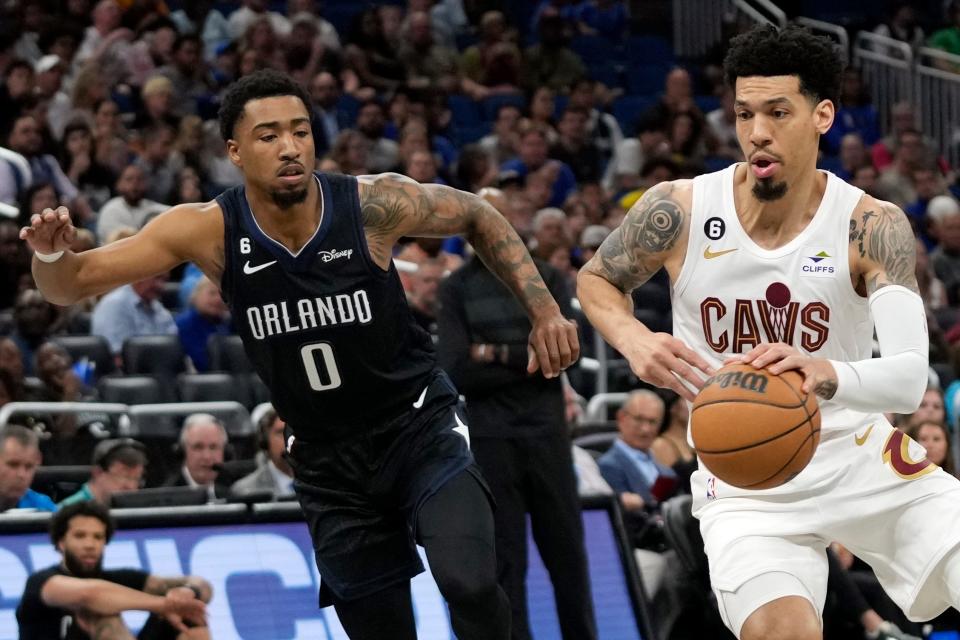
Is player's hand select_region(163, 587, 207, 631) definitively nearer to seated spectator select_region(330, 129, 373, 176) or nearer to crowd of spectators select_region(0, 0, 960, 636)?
crowd of spectators select_region(0, 0, 960, 636)

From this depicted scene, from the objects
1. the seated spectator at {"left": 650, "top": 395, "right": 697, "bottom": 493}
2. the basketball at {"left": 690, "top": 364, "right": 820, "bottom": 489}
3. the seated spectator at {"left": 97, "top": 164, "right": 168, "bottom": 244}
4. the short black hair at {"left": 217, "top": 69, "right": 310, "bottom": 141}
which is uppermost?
the short black hair at {"left": 217, "top": 69, "right": 310, "bottom": 141}

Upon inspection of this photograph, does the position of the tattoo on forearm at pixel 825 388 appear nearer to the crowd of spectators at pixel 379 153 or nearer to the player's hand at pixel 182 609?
the crowd of spectators at pixel 379 153

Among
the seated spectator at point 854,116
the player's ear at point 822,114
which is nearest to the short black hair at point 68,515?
the player's ear at point 822,114

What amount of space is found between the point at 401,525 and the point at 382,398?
0.45 meters

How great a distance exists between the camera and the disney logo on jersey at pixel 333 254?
212 inches

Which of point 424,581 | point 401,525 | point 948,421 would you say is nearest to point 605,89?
point 948,421

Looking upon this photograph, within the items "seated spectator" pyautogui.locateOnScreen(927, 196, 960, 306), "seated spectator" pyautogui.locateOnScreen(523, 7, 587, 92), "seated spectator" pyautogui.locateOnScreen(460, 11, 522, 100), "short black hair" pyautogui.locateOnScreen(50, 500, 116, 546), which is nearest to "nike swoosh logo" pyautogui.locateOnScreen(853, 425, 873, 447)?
"short black hair" pyautogui.locateOnScreen(50, 500, 116, 546)

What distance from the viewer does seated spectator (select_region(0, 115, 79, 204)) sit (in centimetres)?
1169

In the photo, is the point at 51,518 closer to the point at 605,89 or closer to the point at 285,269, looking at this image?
the point at 285,269

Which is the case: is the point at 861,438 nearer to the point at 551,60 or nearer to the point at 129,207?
the point at 129,207

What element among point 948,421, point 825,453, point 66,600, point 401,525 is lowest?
point 948,421

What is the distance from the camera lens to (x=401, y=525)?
5617mm

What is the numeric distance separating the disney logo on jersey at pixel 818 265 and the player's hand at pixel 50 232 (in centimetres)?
221

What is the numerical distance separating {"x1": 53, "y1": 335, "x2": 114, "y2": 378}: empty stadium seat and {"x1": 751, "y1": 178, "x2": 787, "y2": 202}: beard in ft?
20.0
